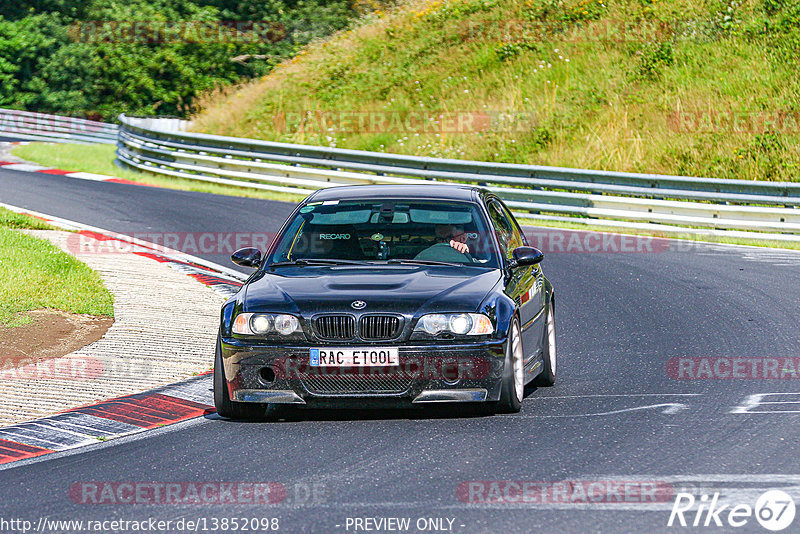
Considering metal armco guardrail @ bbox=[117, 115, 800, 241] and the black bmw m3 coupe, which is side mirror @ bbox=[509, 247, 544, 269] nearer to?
the black bmw m3 coupe

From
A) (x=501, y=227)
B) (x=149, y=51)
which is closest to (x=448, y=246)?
(x=501, y=227)

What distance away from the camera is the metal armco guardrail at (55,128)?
46250 millimetres

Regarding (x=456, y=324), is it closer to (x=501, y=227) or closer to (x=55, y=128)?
(x=501, y=227)

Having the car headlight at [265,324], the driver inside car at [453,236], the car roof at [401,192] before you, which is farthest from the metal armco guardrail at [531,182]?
the car headlight at [265,324]

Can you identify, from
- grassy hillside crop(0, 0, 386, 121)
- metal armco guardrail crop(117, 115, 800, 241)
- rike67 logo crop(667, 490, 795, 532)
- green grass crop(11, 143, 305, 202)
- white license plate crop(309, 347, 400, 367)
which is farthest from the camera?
grassy hillside crop(0, 0, 386, 121)

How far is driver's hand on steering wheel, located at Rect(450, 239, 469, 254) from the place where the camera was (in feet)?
28.7

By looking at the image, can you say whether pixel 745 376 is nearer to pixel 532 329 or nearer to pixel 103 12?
pixel 532 329

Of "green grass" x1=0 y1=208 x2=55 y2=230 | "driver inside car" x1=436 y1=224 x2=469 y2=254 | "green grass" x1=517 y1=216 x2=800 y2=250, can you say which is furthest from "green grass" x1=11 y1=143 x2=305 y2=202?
"driver inside car" x1=436 y1=224 x2=469 y2=254

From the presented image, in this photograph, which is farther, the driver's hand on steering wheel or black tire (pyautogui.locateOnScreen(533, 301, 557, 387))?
black tire (pyautogui.locateOnScreen(533, 301, 557, 387))

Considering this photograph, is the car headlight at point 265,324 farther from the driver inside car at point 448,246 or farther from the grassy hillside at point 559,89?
the grassy hillside at point 559,89

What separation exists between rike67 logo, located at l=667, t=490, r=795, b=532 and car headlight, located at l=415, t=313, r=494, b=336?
6.84ft

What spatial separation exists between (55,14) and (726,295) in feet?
154

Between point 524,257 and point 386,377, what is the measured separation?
1.68 m

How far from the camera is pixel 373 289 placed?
7820mm
